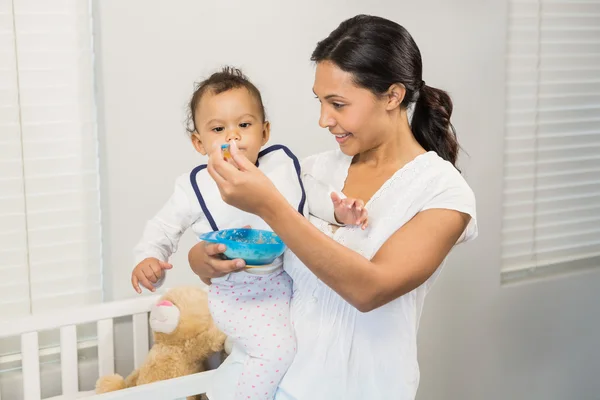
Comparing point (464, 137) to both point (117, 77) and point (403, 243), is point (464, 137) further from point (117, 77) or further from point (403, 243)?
point (403, 243)

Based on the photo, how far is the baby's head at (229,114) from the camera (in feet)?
4.20

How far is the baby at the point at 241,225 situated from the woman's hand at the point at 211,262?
0.04 metres

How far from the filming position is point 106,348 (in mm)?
1933

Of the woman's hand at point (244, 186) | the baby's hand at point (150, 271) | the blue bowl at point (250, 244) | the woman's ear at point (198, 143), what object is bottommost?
the baby's hand at point (150, 271)

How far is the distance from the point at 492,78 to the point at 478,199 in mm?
399

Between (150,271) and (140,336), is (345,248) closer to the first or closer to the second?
(150,271)

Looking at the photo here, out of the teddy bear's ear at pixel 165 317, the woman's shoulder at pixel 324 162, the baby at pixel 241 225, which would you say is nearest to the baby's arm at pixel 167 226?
the baby at pixel 241 225

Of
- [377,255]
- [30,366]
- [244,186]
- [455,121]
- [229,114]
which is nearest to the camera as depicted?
[244,186]

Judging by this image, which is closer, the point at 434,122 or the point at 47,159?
the point at 434,122

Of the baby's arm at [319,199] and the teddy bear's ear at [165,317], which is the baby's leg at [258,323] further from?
the teddy bear's ear at [165,317]

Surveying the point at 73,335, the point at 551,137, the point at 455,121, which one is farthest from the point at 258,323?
the point at 551,137

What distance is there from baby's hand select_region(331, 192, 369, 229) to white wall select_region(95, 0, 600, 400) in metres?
0.86

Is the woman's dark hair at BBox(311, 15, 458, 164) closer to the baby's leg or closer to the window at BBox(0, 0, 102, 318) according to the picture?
the baby's leg

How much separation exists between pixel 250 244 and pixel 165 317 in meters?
0.71
